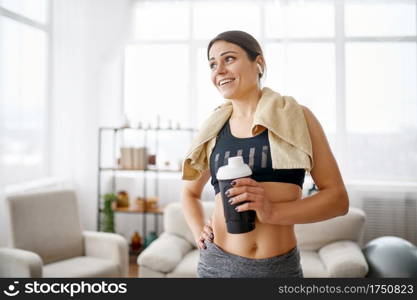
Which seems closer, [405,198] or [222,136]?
[222,136]

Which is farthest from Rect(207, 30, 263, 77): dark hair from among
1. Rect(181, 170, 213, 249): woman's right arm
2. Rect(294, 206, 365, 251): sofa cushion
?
Rect(294, 206, 365, 251): sofa cushion

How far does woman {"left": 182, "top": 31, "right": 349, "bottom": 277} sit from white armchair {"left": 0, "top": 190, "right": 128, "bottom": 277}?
1.56 metres

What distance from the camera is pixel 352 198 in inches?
129

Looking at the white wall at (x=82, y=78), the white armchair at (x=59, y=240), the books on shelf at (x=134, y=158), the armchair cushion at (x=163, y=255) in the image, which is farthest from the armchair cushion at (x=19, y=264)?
the white wall at (x=82, y=78)

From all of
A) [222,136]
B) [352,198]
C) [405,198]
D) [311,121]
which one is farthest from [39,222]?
[405,198]

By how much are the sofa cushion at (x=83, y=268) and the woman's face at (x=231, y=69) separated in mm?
1730

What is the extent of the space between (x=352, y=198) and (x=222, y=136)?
8.58 feet

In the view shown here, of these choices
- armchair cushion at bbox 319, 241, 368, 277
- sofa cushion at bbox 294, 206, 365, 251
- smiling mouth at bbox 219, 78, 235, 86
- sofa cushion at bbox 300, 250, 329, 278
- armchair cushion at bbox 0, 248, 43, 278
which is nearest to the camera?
smiling mouth at bbox 219, 78, 235, 86

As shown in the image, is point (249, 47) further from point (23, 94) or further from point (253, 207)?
point (23, 94)

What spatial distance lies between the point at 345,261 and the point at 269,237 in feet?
4.93

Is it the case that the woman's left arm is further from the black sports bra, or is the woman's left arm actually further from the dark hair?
the dark hair

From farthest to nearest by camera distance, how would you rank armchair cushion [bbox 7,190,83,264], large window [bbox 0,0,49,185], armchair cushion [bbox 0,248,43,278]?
large window [bbox 0,0,49,185] → armchair cushion [bbox 7,190,83,264] → armchair cushion [bbox 0,248,43,278]

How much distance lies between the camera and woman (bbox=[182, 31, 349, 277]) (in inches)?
33.6

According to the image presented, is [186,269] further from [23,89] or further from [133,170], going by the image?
[23,89]
